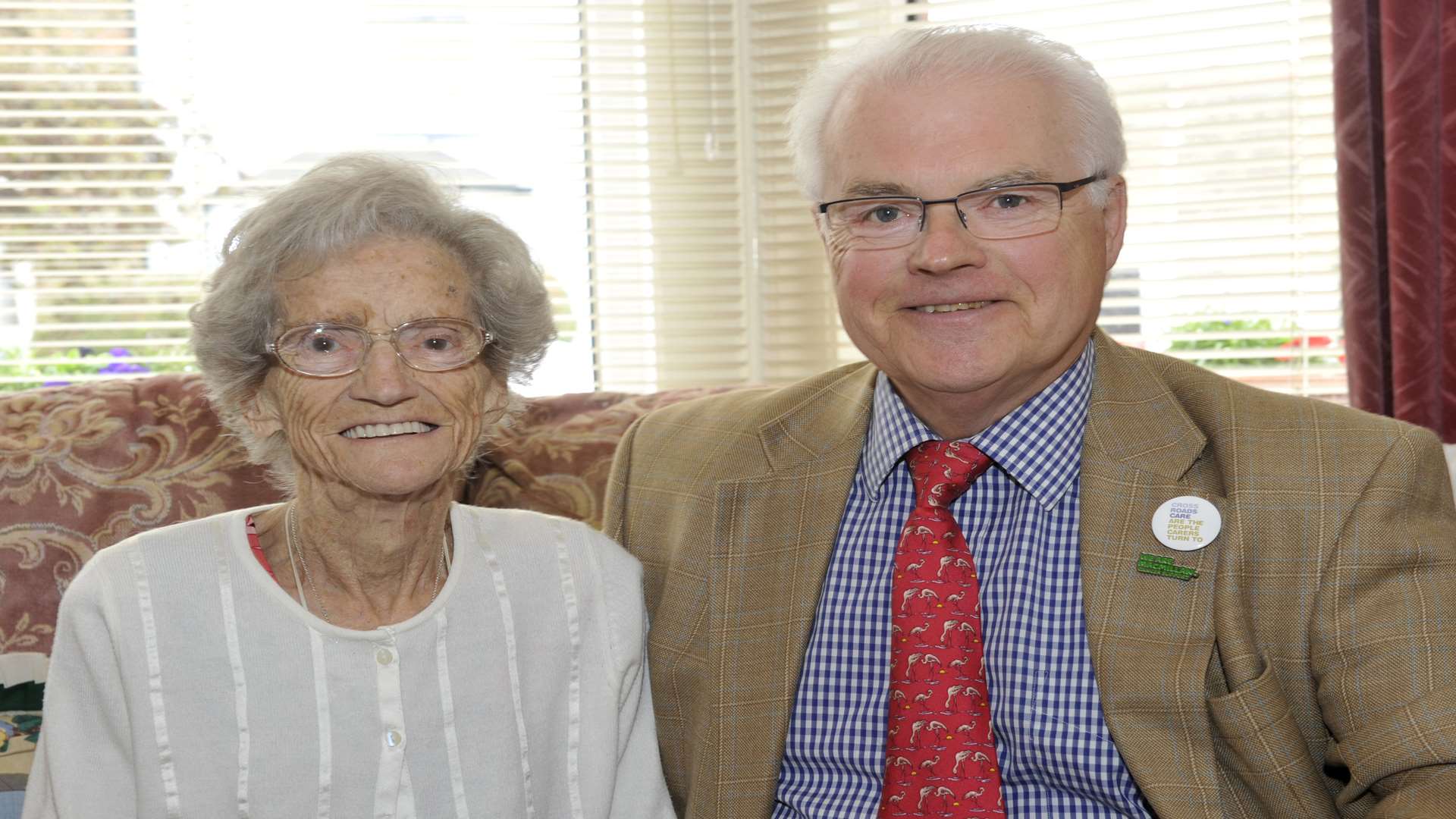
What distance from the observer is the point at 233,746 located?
162 centimetres

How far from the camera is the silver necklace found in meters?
1.70

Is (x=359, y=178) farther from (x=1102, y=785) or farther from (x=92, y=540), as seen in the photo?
(x=1102, y=785)

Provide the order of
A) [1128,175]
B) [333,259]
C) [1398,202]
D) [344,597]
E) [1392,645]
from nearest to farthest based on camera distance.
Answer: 1. [1392,645]
2. [333,259]
3. [344,597]
4. [1398,202]
5. [1128,175]

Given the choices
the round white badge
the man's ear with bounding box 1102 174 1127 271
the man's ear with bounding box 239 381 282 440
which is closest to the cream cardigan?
the man's ear with bounding box 239 381 282 440

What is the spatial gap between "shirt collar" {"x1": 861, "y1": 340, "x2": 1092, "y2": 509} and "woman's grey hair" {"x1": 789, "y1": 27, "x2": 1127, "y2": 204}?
0.28m

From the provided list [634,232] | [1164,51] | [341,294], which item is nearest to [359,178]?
[341,294]

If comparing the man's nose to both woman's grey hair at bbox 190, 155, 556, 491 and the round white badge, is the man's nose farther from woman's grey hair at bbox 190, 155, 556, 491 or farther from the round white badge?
woman's grey hair at bbox 190, 155, 556, 491

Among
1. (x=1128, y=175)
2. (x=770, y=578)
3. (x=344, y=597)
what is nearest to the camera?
(x=344, y=597)

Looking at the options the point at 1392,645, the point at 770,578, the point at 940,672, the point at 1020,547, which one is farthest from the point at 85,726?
the point at 1392,645

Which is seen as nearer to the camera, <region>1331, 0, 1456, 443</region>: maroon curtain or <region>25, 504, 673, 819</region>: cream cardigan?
<region>25, 504, 673, 819</region>: cream cardigan

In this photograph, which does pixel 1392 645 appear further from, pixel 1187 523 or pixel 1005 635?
pixel 1005 635

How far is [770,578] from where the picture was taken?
184 cm

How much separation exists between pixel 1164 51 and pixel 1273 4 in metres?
0.26

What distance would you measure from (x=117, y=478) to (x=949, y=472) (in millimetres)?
1369
